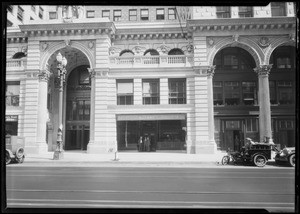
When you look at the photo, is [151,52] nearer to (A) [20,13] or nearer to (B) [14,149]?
(B) [14,149]

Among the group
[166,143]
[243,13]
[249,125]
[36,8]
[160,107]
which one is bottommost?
[166,143]

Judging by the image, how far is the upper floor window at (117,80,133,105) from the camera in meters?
26.4

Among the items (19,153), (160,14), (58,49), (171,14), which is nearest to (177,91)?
(171,14)

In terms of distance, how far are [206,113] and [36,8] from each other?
29876 mm

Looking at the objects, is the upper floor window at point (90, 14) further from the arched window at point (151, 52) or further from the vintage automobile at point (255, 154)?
the vintage automobile at point (255, 154)

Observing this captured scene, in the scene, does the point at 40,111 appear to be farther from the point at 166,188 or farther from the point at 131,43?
the point at 166,188

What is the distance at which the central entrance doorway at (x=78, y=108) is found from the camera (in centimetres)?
3083

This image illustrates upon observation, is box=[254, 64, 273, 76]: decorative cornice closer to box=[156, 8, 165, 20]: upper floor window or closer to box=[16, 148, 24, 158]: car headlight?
box=[156, 8, 165, 20]: upper floor window

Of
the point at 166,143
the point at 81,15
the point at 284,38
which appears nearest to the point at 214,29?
the point at 284,38

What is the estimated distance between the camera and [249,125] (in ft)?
90.0

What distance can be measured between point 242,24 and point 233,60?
4.80m

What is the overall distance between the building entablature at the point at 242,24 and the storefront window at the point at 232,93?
240 inches

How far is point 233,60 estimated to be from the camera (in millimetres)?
28719

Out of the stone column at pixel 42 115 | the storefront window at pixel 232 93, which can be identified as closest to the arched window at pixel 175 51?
the storefront window at pixel 232 93
